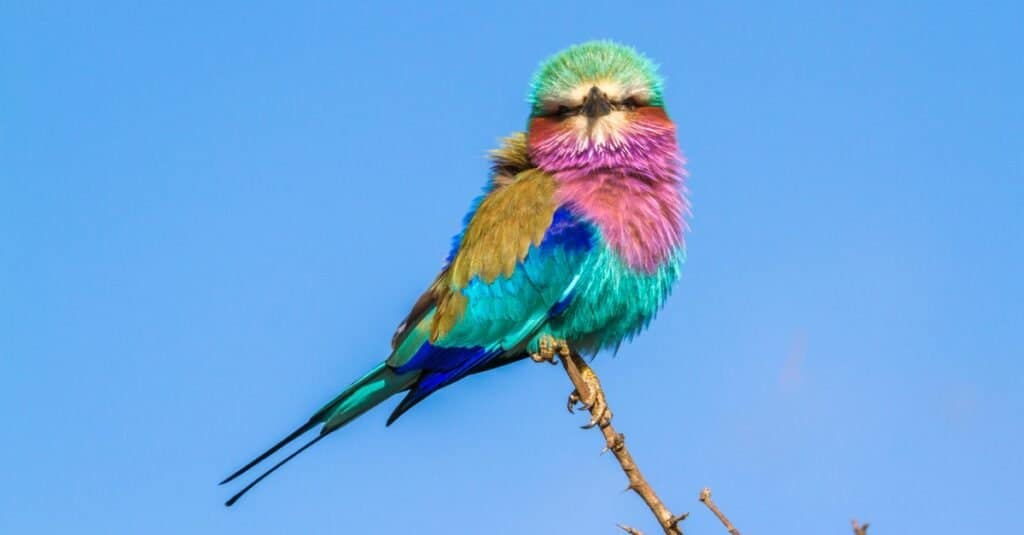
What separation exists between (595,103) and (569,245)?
590 mm

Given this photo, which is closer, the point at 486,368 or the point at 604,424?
the point at 604,424

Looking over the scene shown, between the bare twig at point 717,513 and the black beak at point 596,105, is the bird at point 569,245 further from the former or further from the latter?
the bare twig at point 717,513

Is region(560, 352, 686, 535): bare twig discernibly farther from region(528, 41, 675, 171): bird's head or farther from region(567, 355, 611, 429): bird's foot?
region(528, 41, 675, 171): bird's head

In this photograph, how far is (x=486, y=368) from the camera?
223 inches

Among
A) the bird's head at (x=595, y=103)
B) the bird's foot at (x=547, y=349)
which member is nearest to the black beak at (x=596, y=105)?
the bird's head at (x=595, y=103)

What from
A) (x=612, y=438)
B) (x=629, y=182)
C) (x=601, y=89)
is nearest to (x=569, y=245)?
(x=629, y=182)

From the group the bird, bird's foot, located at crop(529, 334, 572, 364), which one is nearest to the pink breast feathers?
the bird

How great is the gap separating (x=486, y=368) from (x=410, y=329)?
0.36 m

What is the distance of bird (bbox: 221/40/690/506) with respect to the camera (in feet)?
17.7

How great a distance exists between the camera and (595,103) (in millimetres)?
5445

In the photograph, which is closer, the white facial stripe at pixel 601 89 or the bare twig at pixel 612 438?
the bare twig at pixel 612 438

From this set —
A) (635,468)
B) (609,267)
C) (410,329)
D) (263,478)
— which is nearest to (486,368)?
(410,329)

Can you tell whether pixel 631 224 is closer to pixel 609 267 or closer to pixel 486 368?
pixel 609 267

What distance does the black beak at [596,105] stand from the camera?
5441 mm
